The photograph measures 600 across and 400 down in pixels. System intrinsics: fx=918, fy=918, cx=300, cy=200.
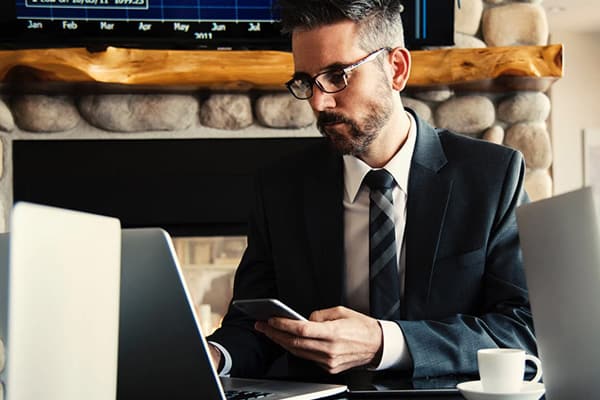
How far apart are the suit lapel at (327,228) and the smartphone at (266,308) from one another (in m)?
0.45

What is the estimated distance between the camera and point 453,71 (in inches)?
110

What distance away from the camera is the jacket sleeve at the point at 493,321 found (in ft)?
4.80

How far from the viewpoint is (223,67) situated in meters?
2.75

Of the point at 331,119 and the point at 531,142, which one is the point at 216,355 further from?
the point at 531,142

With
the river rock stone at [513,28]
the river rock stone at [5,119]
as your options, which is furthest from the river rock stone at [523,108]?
the river rock stone at [5,119]

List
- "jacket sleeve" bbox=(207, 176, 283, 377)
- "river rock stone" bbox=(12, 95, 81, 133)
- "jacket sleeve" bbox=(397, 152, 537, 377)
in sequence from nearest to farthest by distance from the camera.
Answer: "jacket sleeve" bbox=(397, 152, 537, 377) < "jacket sleeve" bbox=(207, 176, 283, 377) < "river rock stone" bbox=(12, 95, 81, 133)

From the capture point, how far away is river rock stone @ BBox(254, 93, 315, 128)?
2885mm

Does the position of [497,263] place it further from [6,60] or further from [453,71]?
[6,60]

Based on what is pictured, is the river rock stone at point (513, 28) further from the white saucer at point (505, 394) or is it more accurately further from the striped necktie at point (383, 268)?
the white saucer at point (505, 394)

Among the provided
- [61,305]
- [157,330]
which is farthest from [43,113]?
[61,305]

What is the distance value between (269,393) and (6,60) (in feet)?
5.82

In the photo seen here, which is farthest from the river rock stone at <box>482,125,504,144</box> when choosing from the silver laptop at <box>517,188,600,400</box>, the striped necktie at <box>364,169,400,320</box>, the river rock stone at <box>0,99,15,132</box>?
the silver laptop at <box>517,188,600,400</box>

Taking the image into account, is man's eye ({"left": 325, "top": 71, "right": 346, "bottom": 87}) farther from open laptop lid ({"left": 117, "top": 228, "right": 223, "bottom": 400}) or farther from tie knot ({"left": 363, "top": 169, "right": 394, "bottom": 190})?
open laptop lid ({"left": 117, "top": 228, "right": 223, "bottom": 400})

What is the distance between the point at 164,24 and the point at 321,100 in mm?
1157
